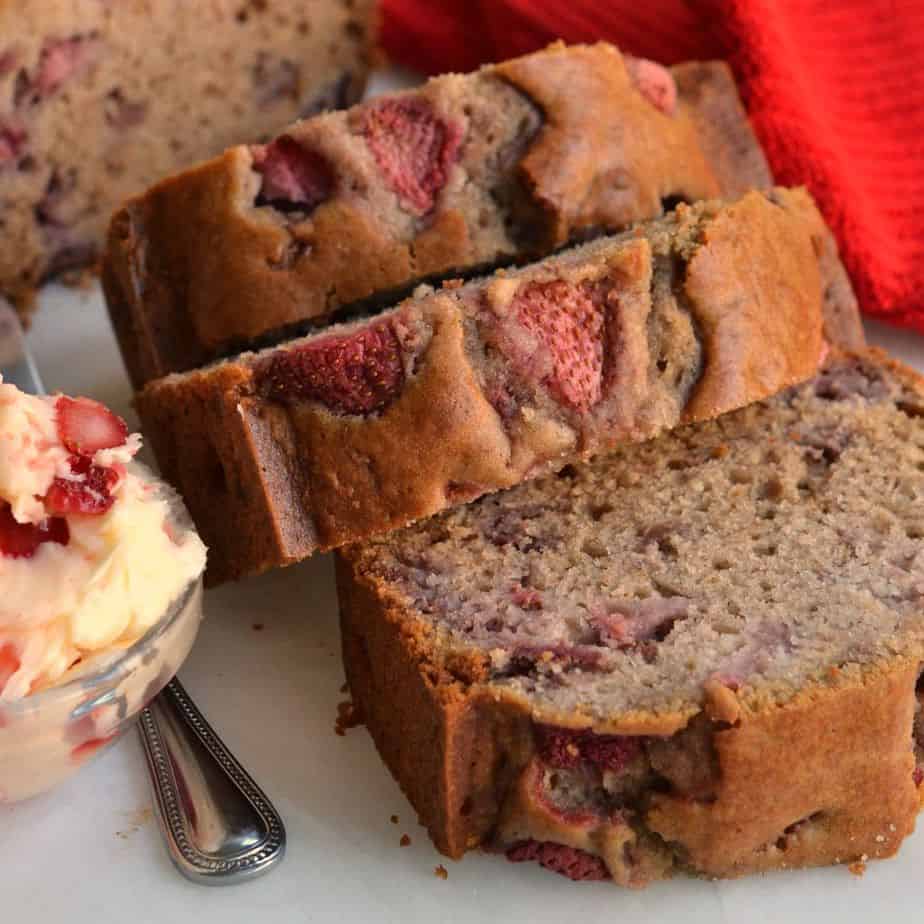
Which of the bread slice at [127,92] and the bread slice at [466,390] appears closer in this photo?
the bread slice at [466,390]

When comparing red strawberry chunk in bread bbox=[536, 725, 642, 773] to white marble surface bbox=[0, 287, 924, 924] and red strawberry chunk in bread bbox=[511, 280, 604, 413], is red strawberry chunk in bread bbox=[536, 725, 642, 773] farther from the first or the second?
red strawberry chunk in bread bbox=[511, 280, 604, 413]

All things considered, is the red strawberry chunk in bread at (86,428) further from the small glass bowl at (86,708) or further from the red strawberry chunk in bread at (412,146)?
the red strawberry chunk in bread at (412,146)

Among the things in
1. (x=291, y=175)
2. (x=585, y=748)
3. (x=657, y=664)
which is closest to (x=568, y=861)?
(x=585, y=748)

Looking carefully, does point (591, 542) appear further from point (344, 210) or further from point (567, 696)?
point (344, 210)

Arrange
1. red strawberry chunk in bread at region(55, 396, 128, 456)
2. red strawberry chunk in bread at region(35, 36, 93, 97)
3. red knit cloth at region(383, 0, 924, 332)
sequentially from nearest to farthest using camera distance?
red strawberry chunk in bread at region(55, 396, 128, 456) < red strawberry chunk in bread at region(35, 36, 93, 97) < red knit cloth at region(383, 0, 924, 332)

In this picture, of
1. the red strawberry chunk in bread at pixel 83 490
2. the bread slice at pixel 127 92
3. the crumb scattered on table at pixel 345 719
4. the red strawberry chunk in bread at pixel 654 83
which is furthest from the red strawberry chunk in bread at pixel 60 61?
the crumb scattered on table at pixel 345 719

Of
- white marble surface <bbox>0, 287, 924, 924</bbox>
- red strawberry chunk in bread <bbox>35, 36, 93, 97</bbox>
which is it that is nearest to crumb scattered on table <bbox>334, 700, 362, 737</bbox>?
white marble surface <bbox>0, 287, 924, 924</bbox>

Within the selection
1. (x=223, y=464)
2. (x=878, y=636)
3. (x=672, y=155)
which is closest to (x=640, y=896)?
(x=878, y=636)
